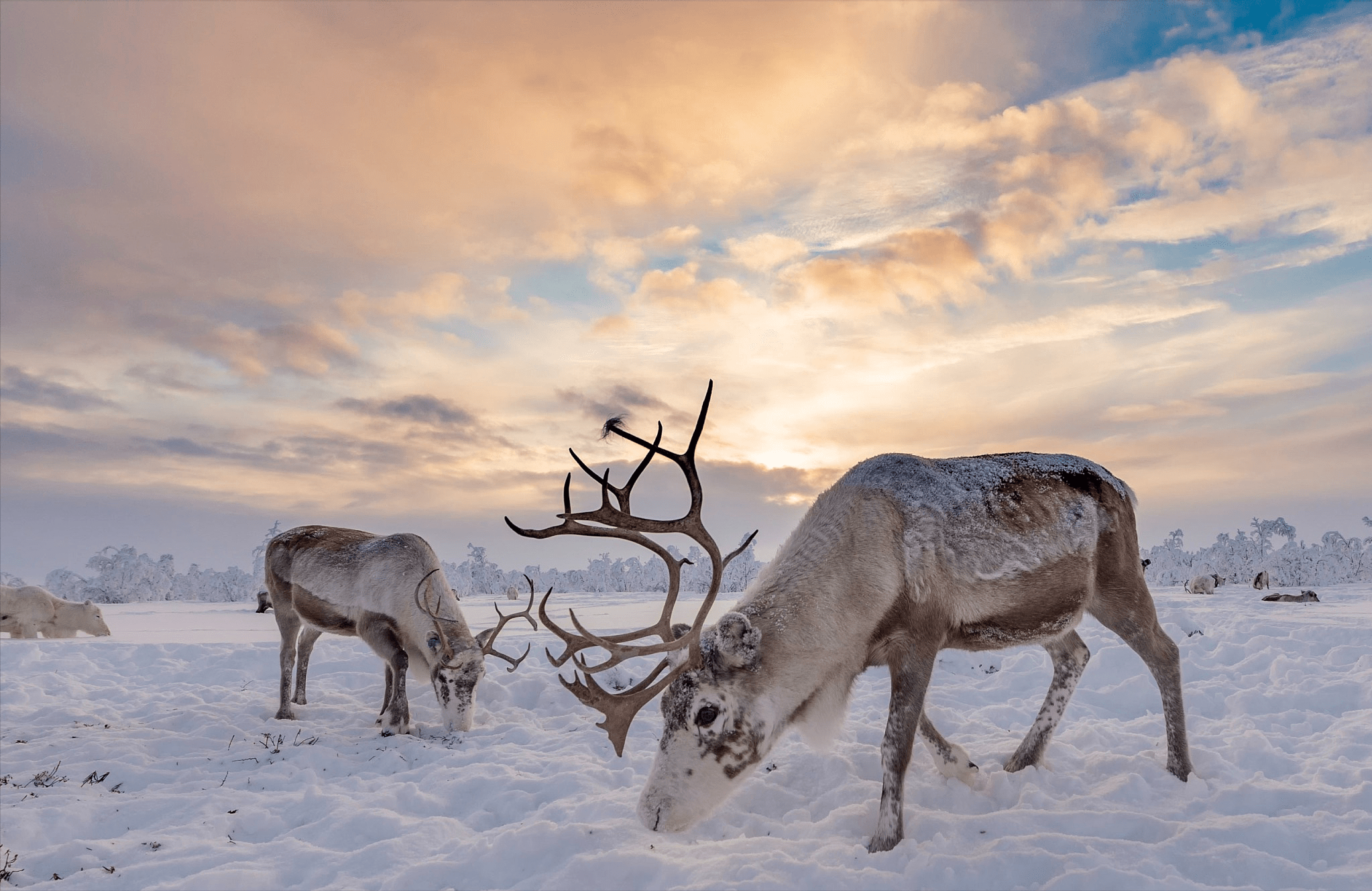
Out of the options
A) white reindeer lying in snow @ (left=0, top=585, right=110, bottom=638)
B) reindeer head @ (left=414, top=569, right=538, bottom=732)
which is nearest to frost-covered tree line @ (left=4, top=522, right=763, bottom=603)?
white reindeer lying in snow @ (left=0, top=585, right=110, bottom=638)

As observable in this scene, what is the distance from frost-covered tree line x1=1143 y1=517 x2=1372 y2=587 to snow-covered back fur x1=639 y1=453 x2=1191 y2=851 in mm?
26963

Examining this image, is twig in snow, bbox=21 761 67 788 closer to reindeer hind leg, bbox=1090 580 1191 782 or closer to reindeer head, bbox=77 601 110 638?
reindeer hind leg, bbox=1090 580 1191 782

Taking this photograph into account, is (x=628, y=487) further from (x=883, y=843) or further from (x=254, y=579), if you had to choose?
(x=254, y=579)

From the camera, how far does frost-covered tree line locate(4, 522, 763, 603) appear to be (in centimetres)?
3106

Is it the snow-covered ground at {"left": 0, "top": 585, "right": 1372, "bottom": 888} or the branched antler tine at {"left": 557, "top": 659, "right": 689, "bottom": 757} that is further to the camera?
the branched antler tine at {"left": 557, "top": 659, "right": 689, "bottom": 757}

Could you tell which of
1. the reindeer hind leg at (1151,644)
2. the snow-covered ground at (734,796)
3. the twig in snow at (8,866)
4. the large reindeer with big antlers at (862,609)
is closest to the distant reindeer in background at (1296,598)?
the snow-covered ground at (734,796)

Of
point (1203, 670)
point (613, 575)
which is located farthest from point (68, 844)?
point (613, 575)

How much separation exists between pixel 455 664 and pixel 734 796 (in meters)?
4.25

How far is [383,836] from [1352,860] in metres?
5.81

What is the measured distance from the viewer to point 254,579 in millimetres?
34906

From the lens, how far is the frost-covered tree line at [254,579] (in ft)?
102

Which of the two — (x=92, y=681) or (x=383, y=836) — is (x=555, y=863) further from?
(x=92, y=681)

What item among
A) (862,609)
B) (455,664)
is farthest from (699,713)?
(455,664)

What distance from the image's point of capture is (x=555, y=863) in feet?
14.6
